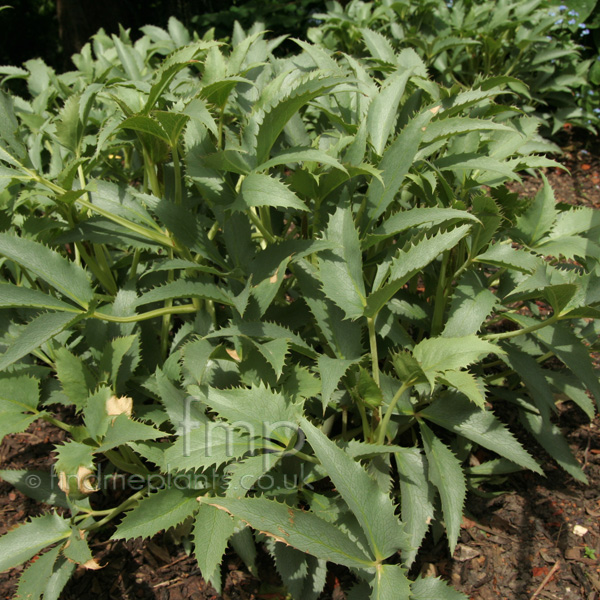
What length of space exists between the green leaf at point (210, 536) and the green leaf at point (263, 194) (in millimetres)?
623

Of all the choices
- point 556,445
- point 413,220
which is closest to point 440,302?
point 413,220

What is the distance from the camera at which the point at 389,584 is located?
3.30 ft

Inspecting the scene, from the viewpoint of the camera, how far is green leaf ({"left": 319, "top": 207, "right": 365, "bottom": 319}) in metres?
1.22

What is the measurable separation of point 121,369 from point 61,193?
1.39 feet

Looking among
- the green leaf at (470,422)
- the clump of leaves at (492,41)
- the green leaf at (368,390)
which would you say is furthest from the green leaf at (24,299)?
the clump of leaves at (492,41)

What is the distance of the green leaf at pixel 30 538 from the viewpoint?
1.20 m

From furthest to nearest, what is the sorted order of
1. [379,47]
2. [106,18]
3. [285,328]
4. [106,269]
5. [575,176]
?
[106,18] < [575,176] < [379,47] < [106,269] < [285,328]

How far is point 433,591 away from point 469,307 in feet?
1.91

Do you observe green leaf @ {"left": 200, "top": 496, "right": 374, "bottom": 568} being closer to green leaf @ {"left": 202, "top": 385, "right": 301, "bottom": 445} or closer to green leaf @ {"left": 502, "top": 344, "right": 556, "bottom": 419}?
green leaf @ {"left": 202, "top": 385, "right": 301, "bottom": 445}

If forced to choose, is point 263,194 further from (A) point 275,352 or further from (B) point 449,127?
(B) point 449,127

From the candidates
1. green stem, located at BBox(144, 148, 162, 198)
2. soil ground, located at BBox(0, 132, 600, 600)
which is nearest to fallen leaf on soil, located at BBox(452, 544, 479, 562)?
soil ground, located at BBox(0, 132, 600, 600)

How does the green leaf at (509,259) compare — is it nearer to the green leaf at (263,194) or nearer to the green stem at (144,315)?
the green leaf at (263,194)

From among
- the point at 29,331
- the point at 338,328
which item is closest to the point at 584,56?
the point at 338,328

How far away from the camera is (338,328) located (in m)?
1.29
